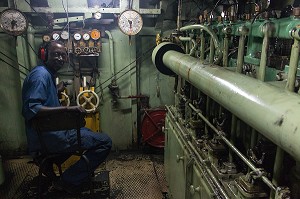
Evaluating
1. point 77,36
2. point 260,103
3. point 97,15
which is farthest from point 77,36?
point 260,103

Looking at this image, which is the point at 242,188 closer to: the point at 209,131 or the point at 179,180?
the point at 209,131

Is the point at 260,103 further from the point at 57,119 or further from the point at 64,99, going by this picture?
the point at 64,99

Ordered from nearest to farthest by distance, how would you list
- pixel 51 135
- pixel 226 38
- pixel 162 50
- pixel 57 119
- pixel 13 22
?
pixel 226 38
pixel 57 119
pixel 51 135
pixel 162 50
pixel 13 22

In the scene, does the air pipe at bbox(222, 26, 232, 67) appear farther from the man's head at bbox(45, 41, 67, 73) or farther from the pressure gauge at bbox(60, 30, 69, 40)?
the pressure gauge at bbox(60, 30, 69, 40)

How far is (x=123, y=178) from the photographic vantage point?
142 inches

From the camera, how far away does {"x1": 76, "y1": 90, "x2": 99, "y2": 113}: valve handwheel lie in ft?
12.0

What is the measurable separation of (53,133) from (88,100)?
3.88 ft

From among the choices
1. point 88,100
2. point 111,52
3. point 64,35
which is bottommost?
point 88,100

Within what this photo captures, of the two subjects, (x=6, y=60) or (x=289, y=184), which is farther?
(x=6, y=60)

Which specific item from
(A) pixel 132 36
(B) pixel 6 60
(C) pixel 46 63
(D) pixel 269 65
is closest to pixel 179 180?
(D) pixel 269 65

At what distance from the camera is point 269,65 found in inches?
57.7

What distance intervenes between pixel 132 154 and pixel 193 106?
234cm

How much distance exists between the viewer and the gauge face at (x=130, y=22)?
350 centimetres

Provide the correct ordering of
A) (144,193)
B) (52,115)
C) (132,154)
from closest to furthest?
(52,115) → (144,193) → (132,154)
